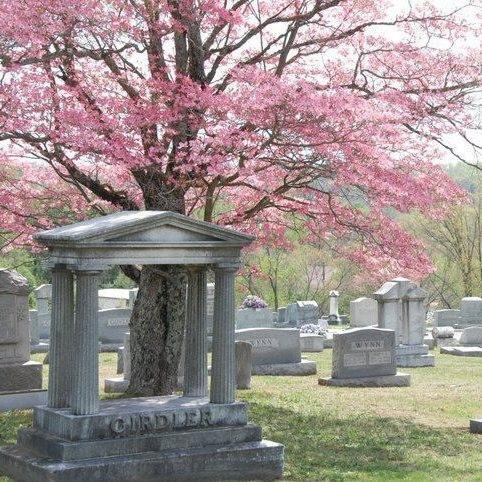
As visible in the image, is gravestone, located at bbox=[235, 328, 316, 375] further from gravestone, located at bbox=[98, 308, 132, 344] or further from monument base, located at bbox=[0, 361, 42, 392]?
gravestone, located at bbox=[98, 308, 132, 344]

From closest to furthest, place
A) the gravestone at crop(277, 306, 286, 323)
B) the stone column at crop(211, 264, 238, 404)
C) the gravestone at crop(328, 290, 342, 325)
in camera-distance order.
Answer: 1. the stone column at crop(211, 264, 238, 404)
2. the gravestone at crop(277, 306, 286, 323)
3. the gravestone at crop(328, 290, 342, 325)

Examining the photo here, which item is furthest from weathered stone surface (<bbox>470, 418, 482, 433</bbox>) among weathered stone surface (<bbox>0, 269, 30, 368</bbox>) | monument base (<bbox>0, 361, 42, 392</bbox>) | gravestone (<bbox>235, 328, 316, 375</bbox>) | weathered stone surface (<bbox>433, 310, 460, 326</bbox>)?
weathered stone surface (<bbox>433, 310, 460, 326</bbox>)

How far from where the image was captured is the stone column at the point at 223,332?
431 inches

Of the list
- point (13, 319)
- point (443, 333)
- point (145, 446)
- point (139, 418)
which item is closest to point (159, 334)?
point (13, 319)

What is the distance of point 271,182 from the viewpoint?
16.0m

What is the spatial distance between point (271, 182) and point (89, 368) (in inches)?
258

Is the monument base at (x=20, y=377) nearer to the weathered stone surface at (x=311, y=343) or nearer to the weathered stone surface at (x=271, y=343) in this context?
the weathered stone surface at (x=271, y=343)

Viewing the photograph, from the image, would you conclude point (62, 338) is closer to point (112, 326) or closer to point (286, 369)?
point (286, 369)

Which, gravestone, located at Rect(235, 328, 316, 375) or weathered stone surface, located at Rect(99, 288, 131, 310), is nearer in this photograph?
gravestone, located at Rect(235, 328, 316, 375)

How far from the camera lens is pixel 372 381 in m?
20.1

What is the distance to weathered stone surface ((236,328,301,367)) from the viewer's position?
21422 millimetres

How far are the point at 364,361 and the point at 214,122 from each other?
8066mm

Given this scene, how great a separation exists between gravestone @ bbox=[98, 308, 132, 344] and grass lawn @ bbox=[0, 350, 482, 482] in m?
5.56

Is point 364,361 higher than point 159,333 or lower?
lower
